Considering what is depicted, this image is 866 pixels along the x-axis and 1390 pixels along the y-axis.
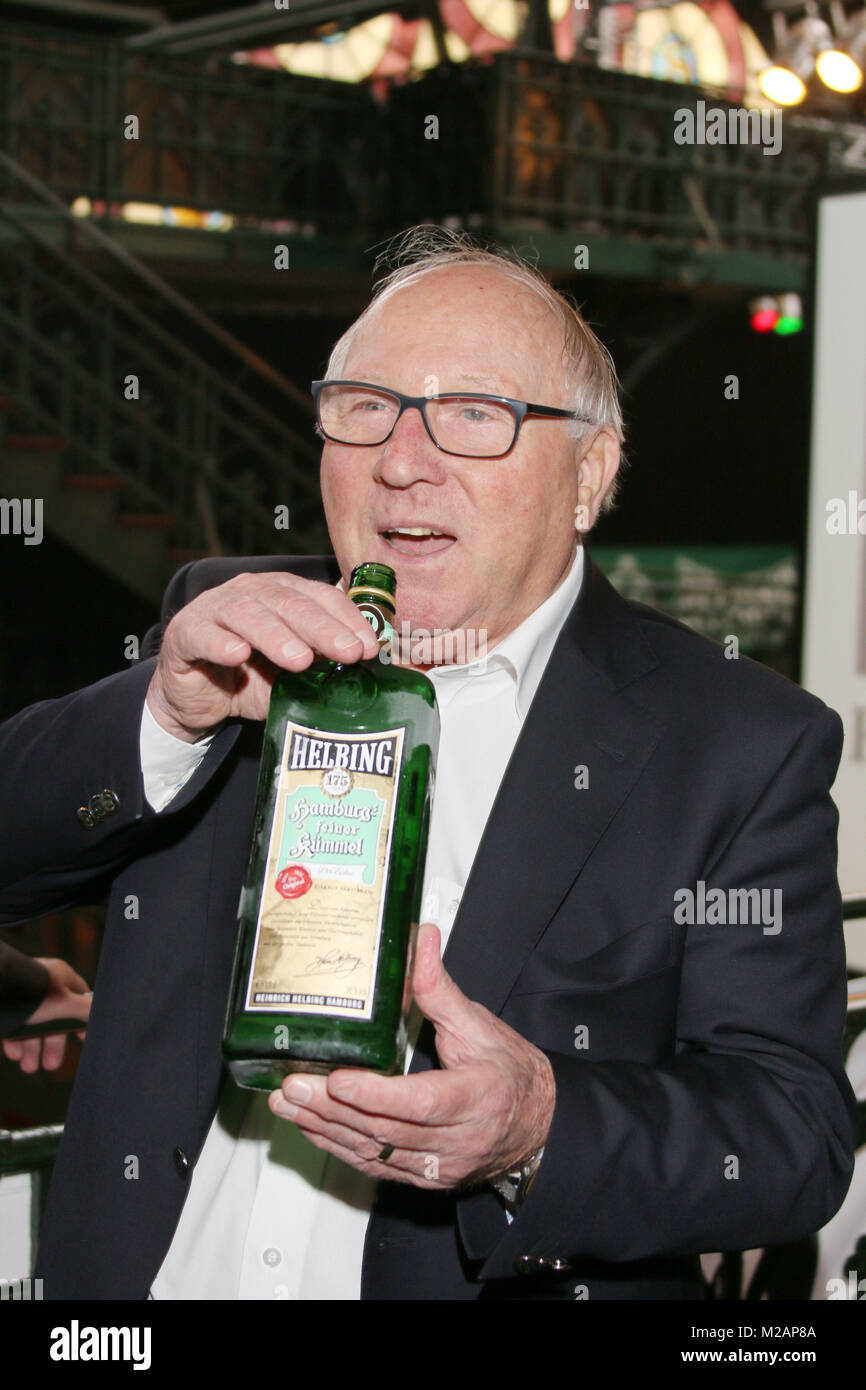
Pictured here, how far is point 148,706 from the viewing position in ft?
4.48

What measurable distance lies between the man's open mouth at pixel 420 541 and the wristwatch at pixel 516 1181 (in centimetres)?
62

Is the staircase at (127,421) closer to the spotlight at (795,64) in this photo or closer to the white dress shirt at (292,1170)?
the spotlight at (795,64)

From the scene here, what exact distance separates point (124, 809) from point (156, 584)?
223 inches

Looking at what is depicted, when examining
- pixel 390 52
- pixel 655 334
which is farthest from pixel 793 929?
pixel 390 52

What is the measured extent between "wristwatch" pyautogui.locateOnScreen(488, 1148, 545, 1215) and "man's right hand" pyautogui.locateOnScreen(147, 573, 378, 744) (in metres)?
0.44

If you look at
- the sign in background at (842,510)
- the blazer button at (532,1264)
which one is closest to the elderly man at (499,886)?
the blazer button at (532,1264)

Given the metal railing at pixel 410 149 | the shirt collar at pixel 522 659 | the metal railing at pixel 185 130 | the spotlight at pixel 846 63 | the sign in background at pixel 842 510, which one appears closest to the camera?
the shirt collar at pixel 522 659

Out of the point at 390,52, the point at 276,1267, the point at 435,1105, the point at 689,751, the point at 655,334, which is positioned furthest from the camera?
the point at 390,52

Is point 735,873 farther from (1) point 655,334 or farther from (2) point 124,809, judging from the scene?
(1) point 655,334

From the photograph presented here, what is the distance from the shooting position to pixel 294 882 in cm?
109

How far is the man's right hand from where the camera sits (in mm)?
1130
